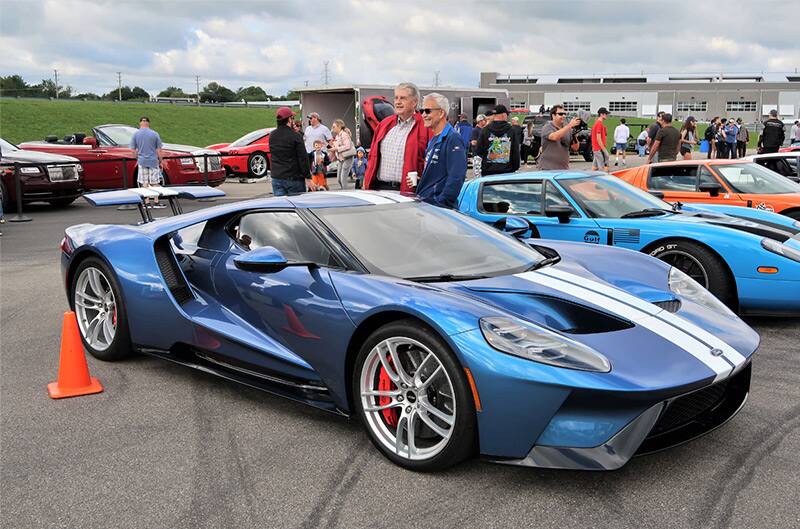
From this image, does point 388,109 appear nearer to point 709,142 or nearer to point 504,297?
point 709,142

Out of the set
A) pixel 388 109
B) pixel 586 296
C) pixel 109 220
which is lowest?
pixel 109 220

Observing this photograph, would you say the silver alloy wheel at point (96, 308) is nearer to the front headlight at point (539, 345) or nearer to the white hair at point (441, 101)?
the front headlight at point (539, 345)

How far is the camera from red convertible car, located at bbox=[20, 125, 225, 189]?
14.4m

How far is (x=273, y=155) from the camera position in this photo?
9.30 meters

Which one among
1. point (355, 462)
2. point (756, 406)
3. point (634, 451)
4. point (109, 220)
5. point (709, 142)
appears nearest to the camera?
point (634, 451)

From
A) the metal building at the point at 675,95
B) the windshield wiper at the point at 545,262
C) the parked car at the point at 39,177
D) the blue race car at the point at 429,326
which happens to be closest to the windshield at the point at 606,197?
the blue race car at the point at 429,326

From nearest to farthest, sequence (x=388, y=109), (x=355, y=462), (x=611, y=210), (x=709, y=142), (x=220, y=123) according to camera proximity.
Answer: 1. (x=355, y=462)
2. (x=611, y=210)
3. (x=388, y=109)
4. (x=709, y=142)
5. (x=220, y=123)

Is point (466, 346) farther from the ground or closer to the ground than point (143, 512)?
farther from the ground

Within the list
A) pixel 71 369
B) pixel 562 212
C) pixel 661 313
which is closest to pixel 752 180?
pixel 562 212

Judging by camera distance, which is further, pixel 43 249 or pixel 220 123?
pixel 220 123

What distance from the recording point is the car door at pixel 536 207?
20.6 feet

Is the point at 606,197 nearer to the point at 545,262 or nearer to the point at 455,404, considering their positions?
the point at 545,262

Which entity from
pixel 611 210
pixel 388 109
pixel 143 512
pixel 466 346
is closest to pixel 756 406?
pixel 466 346

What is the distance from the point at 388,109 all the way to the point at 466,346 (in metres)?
17.7
